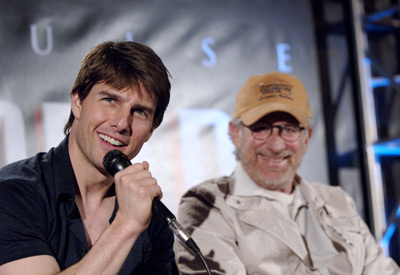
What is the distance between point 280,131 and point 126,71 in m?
0.89

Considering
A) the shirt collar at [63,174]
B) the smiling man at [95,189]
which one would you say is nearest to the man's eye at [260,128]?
the smiling man at [95,189]

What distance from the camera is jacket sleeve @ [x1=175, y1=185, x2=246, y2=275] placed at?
1.75 meters

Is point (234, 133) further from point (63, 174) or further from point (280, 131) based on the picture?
point (63, 174)

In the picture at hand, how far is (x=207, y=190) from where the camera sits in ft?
6.51

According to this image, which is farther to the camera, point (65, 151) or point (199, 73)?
point (199, 73)

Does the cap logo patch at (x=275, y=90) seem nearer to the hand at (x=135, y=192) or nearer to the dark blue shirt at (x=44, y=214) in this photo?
the dark blue shirt at (x=44, y=214)

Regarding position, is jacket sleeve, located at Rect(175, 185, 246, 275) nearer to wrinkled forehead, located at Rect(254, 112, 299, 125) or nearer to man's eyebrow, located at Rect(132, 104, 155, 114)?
wrinkled forehead, located at Rect(254, 112, 299, 125)

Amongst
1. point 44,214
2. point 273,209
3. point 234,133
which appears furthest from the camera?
point 234,133

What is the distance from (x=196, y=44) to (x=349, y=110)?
1334mm

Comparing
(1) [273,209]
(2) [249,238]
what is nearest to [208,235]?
(2) [249,238]

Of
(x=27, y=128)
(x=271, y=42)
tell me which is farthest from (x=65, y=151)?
(x=271, y=42)

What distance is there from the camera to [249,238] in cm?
189

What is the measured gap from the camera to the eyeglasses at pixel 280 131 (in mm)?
2117

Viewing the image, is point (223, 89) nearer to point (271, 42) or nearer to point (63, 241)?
point (271, 42)
